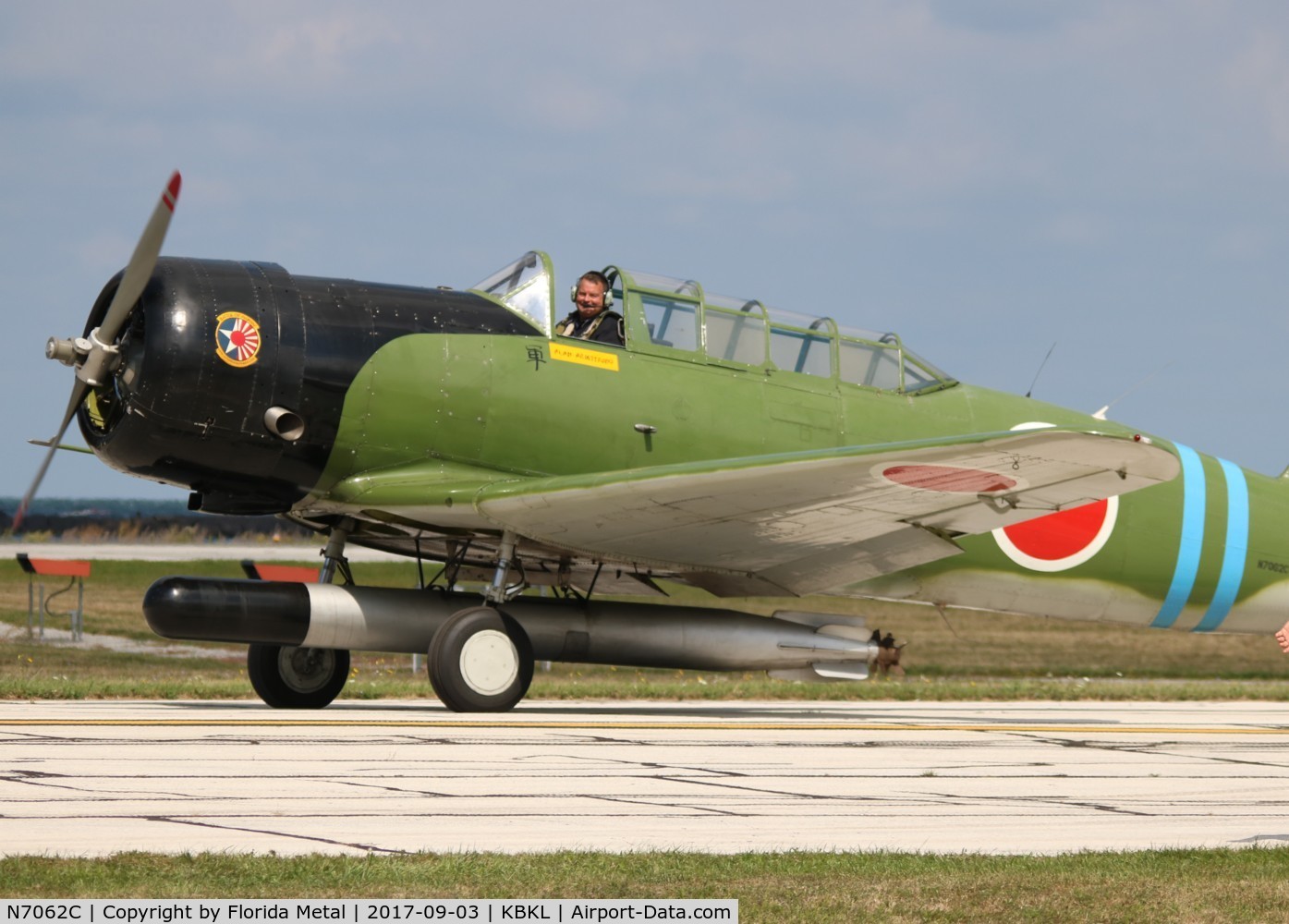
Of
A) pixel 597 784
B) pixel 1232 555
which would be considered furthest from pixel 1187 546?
pixel 597 784

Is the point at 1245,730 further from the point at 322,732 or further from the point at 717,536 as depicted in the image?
the point at 322,732

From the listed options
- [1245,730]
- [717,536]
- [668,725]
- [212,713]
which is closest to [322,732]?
[212,713]

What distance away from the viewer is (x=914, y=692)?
16.2 meters

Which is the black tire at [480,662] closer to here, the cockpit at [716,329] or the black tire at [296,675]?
the black tire at [296,675]

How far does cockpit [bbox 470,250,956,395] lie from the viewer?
12281mm

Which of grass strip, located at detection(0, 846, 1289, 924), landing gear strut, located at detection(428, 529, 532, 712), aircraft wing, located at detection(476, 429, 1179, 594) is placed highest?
aircraft wing, located at detection(476, 429, 1179, 594)

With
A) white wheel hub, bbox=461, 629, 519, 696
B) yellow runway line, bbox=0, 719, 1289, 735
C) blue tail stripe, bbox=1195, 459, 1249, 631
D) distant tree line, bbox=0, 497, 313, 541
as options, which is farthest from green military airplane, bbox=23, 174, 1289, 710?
distant tree line, bbox=0, 497, 313, 541

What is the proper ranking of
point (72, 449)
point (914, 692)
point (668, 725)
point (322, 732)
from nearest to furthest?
point (322, 732) < point (668, 725) < point (72, 449) < point (914, 692)

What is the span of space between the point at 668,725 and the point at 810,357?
3.41 meters

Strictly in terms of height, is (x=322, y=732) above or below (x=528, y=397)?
below

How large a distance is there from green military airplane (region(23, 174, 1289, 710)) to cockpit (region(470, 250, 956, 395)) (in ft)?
0.07

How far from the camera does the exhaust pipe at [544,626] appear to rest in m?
11.0

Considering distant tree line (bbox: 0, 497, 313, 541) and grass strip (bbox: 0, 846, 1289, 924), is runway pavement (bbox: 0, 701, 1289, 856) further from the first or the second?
distant tree line (bbox: 0, 497, 313, 541)

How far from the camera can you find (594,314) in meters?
12.4
